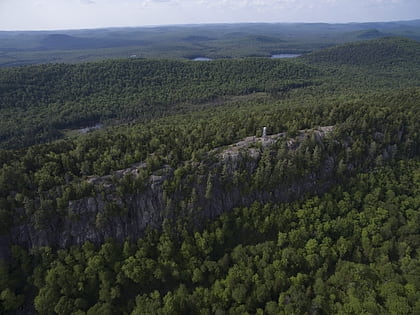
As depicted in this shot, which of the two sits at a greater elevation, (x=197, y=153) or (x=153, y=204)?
(x=197, y=153)

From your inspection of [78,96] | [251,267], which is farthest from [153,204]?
[78,96]

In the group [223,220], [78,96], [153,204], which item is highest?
[78,96]

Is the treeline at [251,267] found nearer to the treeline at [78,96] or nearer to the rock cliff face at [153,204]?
the rock cliff face at [153,204]

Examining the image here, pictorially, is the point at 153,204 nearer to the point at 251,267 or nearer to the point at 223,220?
the point at 223,220

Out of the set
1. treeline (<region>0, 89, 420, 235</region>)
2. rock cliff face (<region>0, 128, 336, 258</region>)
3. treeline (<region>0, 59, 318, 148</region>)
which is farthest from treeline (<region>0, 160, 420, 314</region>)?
treeline (<region>0, 59, 318, 148</region>)

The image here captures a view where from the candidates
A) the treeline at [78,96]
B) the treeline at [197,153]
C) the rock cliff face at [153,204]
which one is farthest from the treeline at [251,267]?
the treeline at [78,96]
